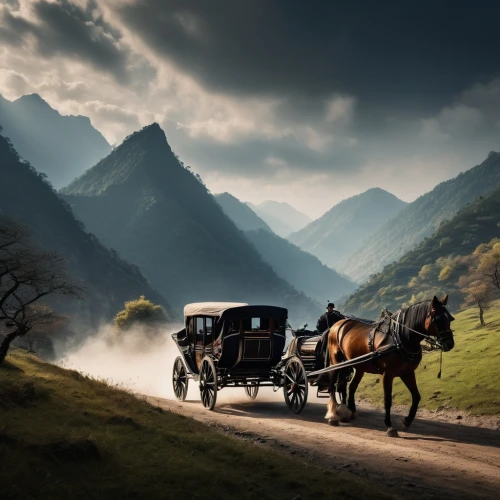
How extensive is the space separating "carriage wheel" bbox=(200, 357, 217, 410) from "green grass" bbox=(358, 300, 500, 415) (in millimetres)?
6743

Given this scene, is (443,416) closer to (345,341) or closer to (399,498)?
(345,341)

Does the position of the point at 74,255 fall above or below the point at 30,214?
below

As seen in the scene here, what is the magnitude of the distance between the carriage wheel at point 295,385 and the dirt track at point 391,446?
1.12 feet

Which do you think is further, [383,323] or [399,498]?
[383,323]

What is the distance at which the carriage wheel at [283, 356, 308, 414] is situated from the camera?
45.2 feet

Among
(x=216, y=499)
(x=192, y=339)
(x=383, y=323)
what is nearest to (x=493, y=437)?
(x=383, y=323)

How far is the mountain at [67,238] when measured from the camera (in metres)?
140

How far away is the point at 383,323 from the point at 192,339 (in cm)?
794

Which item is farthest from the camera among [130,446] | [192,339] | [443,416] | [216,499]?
[192,339]

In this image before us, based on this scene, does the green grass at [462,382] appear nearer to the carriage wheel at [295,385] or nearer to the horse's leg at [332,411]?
the horse's leg at [332,411]

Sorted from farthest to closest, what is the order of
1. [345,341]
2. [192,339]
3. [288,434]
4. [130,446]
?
[192,339] < [345,341] < [288,434] < [130,446]

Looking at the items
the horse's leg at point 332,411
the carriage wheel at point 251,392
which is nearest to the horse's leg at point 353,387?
the horse's leg at point 332,411

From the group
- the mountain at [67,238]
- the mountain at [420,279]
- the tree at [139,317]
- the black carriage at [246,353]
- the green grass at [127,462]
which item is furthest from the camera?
the mountain at [420,279]

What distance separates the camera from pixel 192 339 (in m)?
17.4
